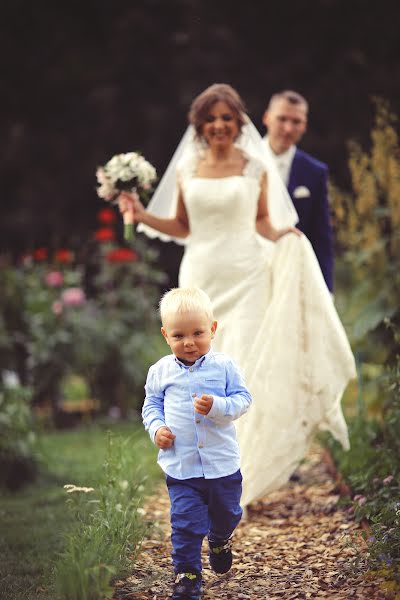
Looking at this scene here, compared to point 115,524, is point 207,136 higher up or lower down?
higher up

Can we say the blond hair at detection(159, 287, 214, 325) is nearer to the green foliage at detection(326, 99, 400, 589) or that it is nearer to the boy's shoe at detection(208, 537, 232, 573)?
the boy's shoe at detection(208, 537, 232, 573)

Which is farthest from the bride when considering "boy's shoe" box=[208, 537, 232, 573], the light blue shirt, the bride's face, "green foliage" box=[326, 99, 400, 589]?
the light blue shirt

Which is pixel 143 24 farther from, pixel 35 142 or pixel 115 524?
pixel 115 524

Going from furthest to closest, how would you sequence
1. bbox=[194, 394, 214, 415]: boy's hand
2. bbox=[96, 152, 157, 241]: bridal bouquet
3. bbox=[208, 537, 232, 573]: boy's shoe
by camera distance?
bbox=[96, 152, 157, 241]: bridal bouquet < bbox=[208, 537, 232, 573]: boy's shoe < bbox=[194, 394, 214, 415]: boy's hand

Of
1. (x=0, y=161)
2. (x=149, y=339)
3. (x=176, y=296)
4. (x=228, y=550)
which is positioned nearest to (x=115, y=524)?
(x=228, y=550)

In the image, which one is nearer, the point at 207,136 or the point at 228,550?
the point at 228,550

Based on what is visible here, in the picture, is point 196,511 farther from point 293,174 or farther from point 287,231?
point 293,174

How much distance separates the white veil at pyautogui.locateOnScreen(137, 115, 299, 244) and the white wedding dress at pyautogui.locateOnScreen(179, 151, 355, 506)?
0.12 m

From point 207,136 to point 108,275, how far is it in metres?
3.79

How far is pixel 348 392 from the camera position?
7465 mm

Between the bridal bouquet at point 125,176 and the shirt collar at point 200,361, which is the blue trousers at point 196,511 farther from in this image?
the bridal bouquet at point 125,176

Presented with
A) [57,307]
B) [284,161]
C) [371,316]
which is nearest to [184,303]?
[371,316]

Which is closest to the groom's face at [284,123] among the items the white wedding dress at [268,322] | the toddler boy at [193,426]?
the white wedding dress at [268,322]

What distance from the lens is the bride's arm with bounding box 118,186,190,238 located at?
4914 millimetres
